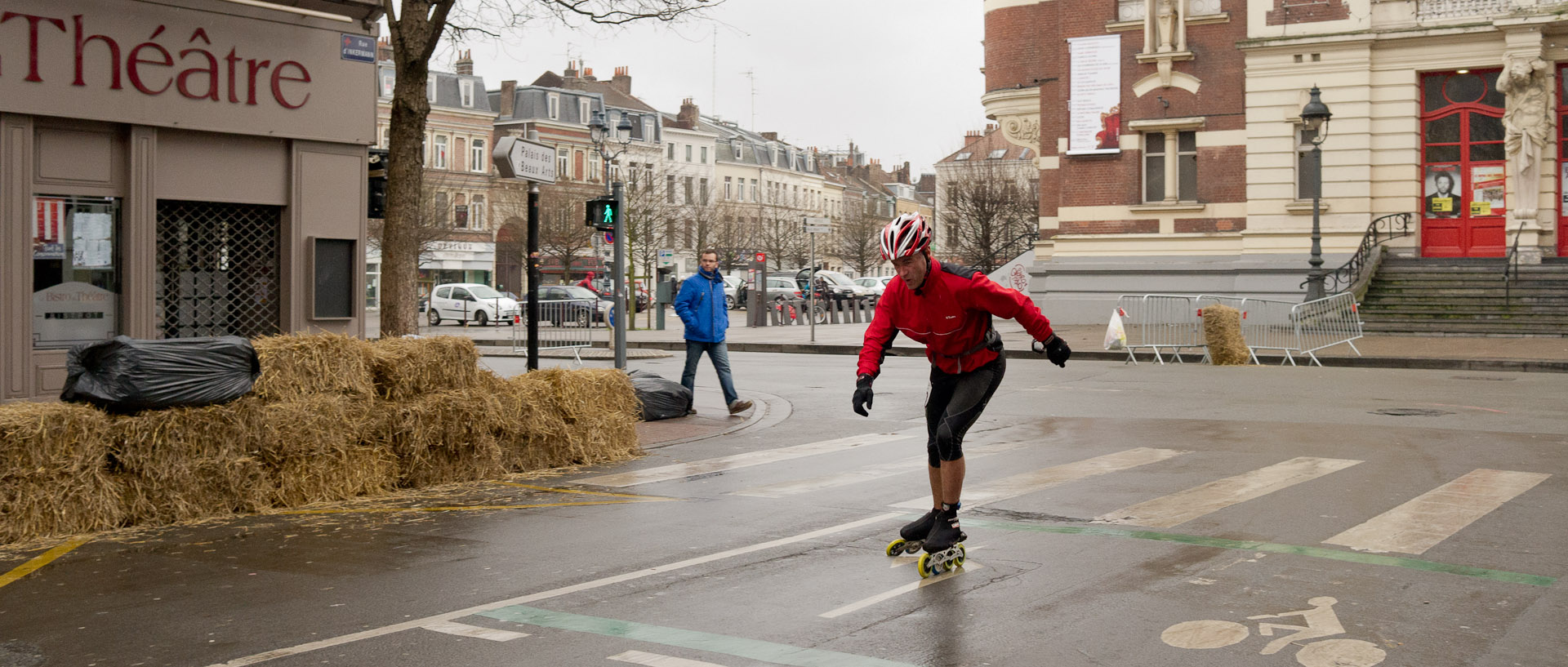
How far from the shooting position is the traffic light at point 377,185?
13297mm

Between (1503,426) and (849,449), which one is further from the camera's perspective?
(1503,426)

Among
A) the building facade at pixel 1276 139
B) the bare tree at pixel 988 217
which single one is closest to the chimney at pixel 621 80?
the bare tree at pixel 988 217

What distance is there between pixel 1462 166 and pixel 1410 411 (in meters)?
18.5

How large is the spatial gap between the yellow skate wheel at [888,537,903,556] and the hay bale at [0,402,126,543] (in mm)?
4265

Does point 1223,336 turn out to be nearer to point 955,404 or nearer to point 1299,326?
point 1299,326

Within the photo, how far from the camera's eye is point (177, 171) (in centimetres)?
1114

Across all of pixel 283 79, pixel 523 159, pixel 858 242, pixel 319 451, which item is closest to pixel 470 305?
pixel 523 159

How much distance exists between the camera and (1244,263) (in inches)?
1225

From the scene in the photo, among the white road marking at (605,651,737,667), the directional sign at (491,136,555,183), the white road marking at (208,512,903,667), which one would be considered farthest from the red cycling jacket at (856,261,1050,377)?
the directional sign at (491,136,555,183)

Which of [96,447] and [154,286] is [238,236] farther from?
[96,447]

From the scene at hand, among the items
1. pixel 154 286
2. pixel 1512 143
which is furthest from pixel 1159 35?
pixel 154 286

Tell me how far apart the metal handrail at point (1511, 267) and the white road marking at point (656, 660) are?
2469 cm

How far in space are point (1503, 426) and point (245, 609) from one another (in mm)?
10904

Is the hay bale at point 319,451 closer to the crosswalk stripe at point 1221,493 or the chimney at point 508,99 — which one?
the crosswalk stripe at point 1221,493
